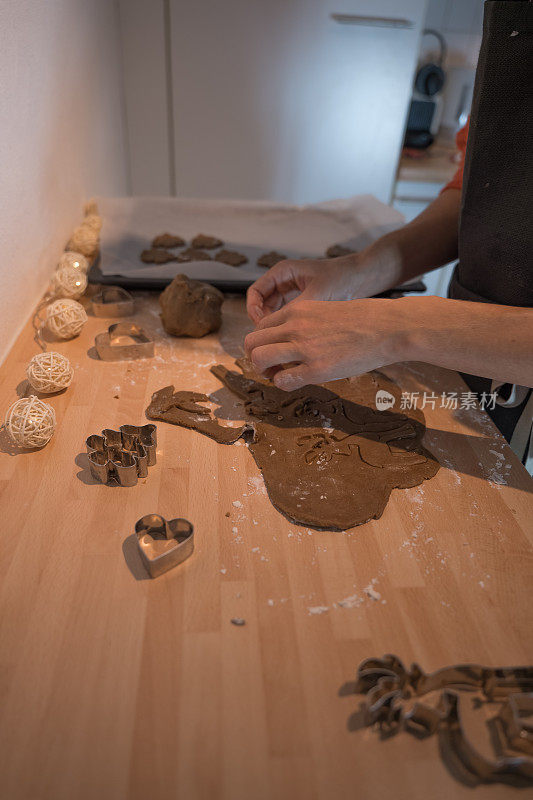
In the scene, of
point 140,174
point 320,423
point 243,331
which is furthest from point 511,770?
point 140,174

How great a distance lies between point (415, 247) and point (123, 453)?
2.36 ft

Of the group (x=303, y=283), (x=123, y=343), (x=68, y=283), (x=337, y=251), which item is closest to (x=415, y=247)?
(x=303, y=283)

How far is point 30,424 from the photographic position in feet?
2.41

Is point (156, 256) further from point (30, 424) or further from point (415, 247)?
point (30, 424)

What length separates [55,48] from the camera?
48.8 inches

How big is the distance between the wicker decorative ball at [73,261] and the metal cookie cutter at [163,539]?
784 mm

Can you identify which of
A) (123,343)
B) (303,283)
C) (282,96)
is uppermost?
(282,96)

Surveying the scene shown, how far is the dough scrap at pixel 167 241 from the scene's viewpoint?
147 centimetres

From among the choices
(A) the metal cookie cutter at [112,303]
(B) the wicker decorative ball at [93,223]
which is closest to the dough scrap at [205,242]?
(B) the wicker decorative ball at [93,223]

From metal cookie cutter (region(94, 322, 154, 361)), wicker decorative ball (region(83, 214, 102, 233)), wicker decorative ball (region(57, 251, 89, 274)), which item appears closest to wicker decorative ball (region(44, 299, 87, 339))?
metal cookie cutter (region(94, 322, 154, 361))

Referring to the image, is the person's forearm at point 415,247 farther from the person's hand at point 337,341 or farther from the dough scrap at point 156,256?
the dough scrap at point 156,256

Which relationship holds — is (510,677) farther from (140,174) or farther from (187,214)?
(140,174)

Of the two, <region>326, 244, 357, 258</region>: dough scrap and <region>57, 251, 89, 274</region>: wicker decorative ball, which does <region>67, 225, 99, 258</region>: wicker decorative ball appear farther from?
<region>326, 244, 357, 258</region>: dough scrap

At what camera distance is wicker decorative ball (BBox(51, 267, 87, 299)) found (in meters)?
1.13
